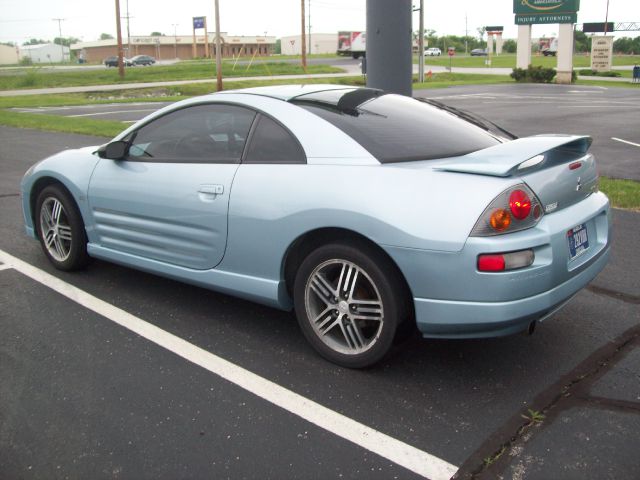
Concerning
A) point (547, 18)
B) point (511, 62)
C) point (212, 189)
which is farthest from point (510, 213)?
point (511, 62)

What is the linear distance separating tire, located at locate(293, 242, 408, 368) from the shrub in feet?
126

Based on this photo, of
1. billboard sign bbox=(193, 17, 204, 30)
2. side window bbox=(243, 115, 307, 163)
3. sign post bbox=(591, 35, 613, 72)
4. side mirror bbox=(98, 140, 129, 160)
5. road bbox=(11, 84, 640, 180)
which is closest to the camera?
side window bbox=(243, 115, 307, 163)

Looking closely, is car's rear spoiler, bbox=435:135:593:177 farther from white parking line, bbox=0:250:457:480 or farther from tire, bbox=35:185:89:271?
tire, bbox=35:185:89:271

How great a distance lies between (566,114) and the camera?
62.2ft

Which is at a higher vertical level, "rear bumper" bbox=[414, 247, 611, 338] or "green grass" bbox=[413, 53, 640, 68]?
"green grass" bbox=[413, 53, 640, 68]

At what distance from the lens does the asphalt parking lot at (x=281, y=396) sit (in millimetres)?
2816

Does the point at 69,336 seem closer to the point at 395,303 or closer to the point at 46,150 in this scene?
the point at 395,303

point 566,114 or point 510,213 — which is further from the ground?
point 510,213

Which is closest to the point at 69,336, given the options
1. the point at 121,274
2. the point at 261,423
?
the point at 121,274

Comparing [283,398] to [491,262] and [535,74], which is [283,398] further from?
[535,74]

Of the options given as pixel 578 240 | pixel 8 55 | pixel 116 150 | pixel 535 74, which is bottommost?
pixel 578 240

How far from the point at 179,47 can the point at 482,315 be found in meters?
118

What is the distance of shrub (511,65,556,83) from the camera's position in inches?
1521

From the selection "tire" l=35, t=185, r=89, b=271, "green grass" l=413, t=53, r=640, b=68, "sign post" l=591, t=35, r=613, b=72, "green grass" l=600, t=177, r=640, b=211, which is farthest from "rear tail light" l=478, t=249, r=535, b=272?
"green grass" l=413, t=53, r=640, b=68
